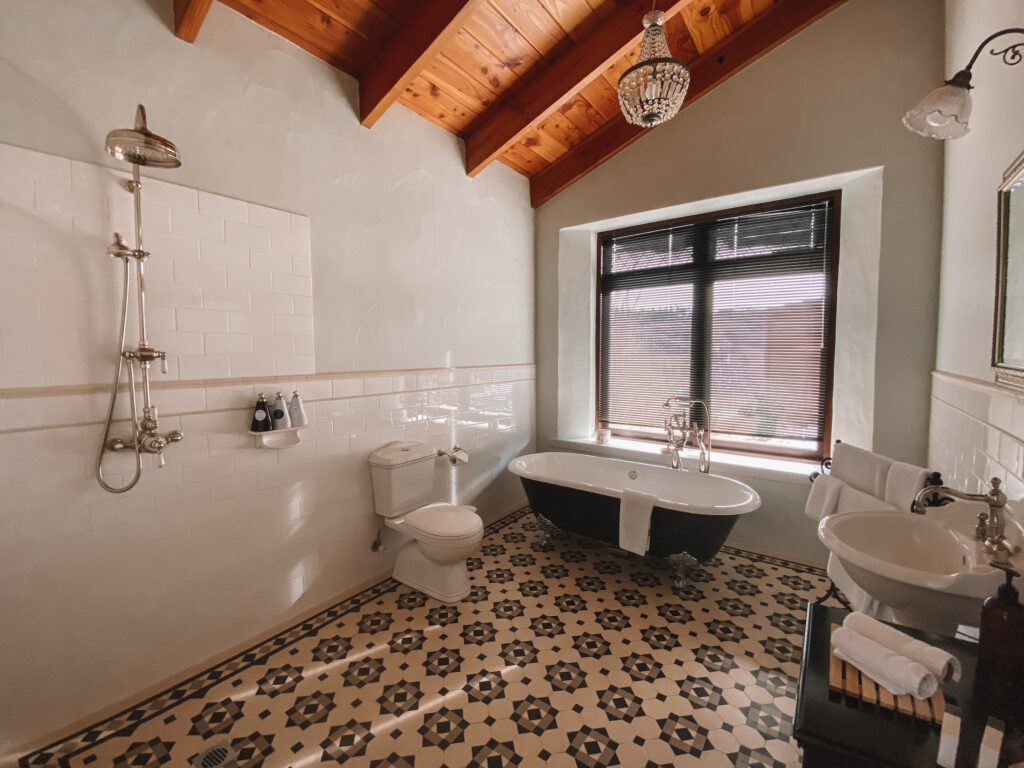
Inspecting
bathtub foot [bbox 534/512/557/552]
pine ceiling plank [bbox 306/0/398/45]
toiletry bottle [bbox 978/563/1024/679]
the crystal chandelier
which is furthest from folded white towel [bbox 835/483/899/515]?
pine ceiling plank [bbox 306/0/398/45]

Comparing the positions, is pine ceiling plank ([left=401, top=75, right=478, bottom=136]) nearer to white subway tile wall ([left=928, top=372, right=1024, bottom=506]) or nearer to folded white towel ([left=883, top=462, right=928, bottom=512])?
white subway tile wall ([left=928, top=372, right=1024, bottom=506])

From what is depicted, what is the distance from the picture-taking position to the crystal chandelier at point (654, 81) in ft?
5.65

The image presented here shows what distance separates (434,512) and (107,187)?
203 centimetres

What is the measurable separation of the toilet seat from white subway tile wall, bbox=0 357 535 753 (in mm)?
295

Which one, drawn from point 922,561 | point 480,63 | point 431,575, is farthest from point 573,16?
point 431,575

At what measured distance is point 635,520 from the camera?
249 cm

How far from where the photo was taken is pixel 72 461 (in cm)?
158

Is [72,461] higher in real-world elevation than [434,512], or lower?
higher

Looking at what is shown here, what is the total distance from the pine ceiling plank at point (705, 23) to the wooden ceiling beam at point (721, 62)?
0.22 feet

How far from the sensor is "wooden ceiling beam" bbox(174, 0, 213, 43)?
1696mm

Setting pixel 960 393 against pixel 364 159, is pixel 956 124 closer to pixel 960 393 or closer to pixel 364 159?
pixel 960 393

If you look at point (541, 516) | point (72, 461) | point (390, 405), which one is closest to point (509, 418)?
point (541, 516)

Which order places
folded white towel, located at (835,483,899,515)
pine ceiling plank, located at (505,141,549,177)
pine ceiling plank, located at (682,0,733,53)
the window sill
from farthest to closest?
1. pine ceiling plank, located at (505,141,549,177)
2. the window sill
3. pine ceiling plank, located at (682,0,733,53)
4. folded white towel, located at (835,483,899,515)

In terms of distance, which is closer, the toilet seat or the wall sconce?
the wall sconce
